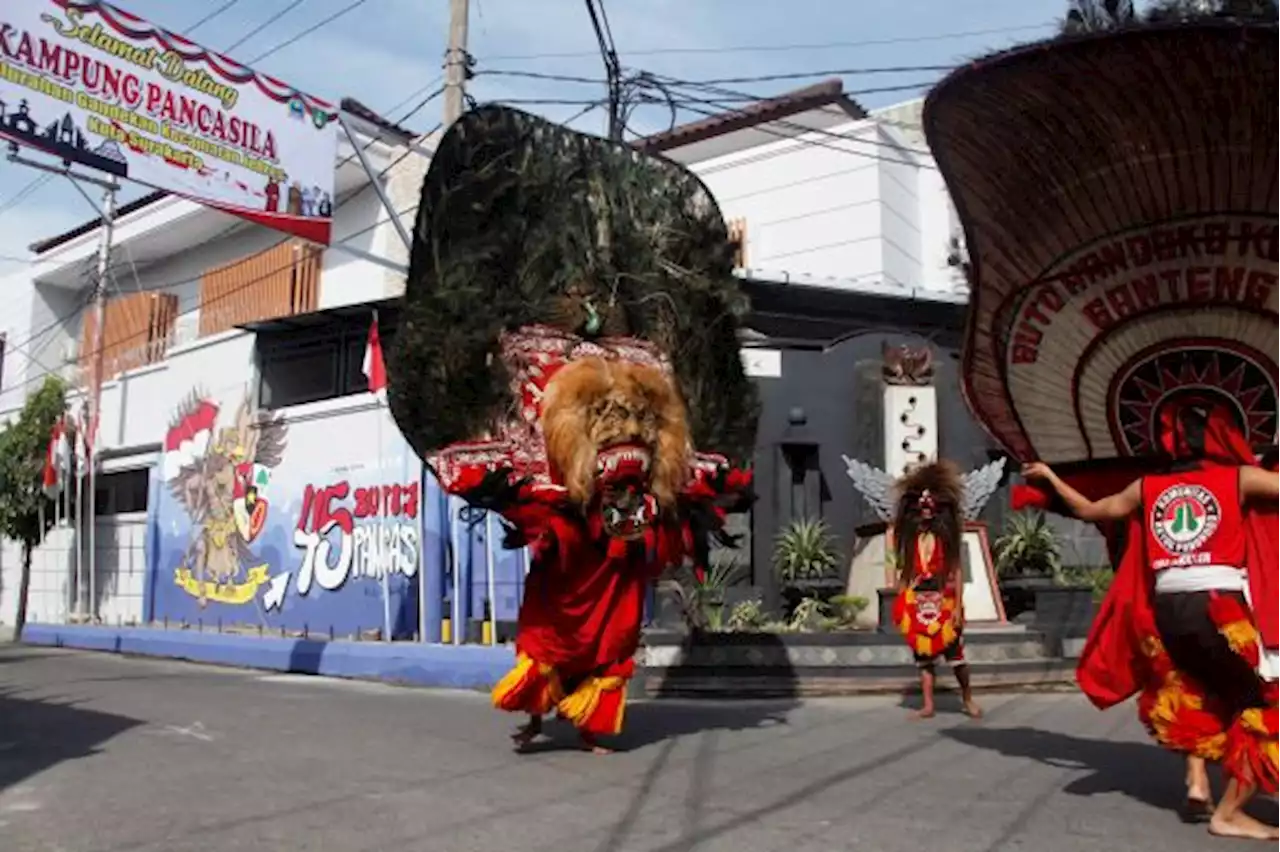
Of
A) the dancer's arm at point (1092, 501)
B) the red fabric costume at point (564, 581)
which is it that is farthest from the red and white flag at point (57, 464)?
the dancer's arm at point (1092, 501)

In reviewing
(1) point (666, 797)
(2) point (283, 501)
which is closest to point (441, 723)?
(1) point (666, 797)

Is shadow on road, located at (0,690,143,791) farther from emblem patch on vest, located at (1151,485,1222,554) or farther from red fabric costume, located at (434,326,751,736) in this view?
emblem patch on vest, located at (1151,485,1222,554)

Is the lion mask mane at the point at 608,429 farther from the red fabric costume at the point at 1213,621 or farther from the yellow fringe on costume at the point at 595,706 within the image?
the red fabric costume at the point at 1213,621

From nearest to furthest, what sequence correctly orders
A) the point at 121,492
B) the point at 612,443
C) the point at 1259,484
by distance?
the point at 1259,484
the point at 612,443
the point at 121,492

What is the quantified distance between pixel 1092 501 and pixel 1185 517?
2.08ft

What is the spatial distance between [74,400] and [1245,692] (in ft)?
73.3

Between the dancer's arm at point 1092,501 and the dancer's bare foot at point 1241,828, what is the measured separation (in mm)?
1326

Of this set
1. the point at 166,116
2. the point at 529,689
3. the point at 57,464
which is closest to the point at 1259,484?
the point at 529,689

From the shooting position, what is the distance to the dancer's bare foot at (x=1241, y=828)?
15.0 ft

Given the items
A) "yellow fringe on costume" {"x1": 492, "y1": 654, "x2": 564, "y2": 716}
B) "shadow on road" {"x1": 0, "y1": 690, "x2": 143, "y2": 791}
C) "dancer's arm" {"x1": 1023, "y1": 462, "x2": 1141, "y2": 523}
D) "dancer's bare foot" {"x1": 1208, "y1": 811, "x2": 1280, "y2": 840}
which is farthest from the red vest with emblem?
"shadow on road" {"x1": 0, "y1": 690, "x2": 143, "y2": 791}

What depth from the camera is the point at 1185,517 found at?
4.91m

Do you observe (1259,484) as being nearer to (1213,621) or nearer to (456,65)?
(1213,621)

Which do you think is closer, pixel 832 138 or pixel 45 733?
pixel 45 733

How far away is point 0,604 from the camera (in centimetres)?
2455
